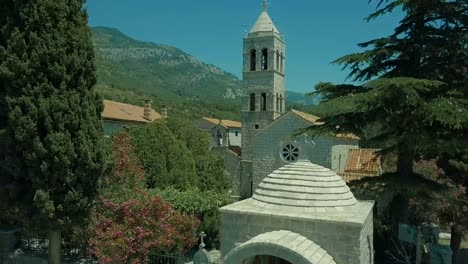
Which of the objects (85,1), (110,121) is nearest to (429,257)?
(85,1)

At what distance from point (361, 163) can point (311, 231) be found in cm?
1843

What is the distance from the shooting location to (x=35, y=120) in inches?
419

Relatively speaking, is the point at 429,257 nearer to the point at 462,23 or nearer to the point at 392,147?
the point at 392,147

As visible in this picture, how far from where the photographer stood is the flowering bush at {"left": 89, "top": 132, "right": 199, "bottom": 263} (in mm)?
10680

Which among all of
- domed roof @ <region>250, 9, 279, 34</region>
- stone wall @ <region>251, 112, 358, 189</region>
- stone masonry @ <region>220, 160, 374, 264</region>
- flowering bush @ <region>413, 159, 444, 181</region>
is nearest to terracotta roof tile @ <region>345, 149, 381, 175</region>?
stone wall @ <region>251, 112, 358, 189</region>

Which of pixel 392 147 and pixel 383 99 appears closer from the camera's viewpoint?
pixel 383 99

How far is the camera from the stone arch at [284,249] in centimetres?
760

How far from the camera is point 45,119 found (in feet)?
34.9

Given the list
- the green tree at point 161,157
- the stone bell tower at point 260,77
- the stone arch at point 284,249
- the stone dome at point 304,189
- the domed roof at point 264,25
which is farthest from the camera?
the domed roof at point 264,25

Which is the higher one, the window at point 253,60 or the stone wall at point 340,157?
the window at point 253,60

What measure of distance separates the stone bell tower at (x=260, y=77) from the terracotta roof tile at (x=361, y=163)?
10.00m

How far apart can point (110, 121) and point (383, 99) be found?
2935 cm

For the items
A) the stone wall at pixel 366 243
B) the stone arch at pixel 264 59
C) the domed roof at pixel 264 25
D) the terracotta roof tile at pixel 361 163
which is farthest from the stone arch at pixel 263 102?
the stone wall at pixel 366 243

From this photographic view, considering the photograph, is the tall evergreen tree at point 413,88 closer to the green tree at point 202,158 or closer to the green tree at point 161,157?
the green tree at point 161,157
